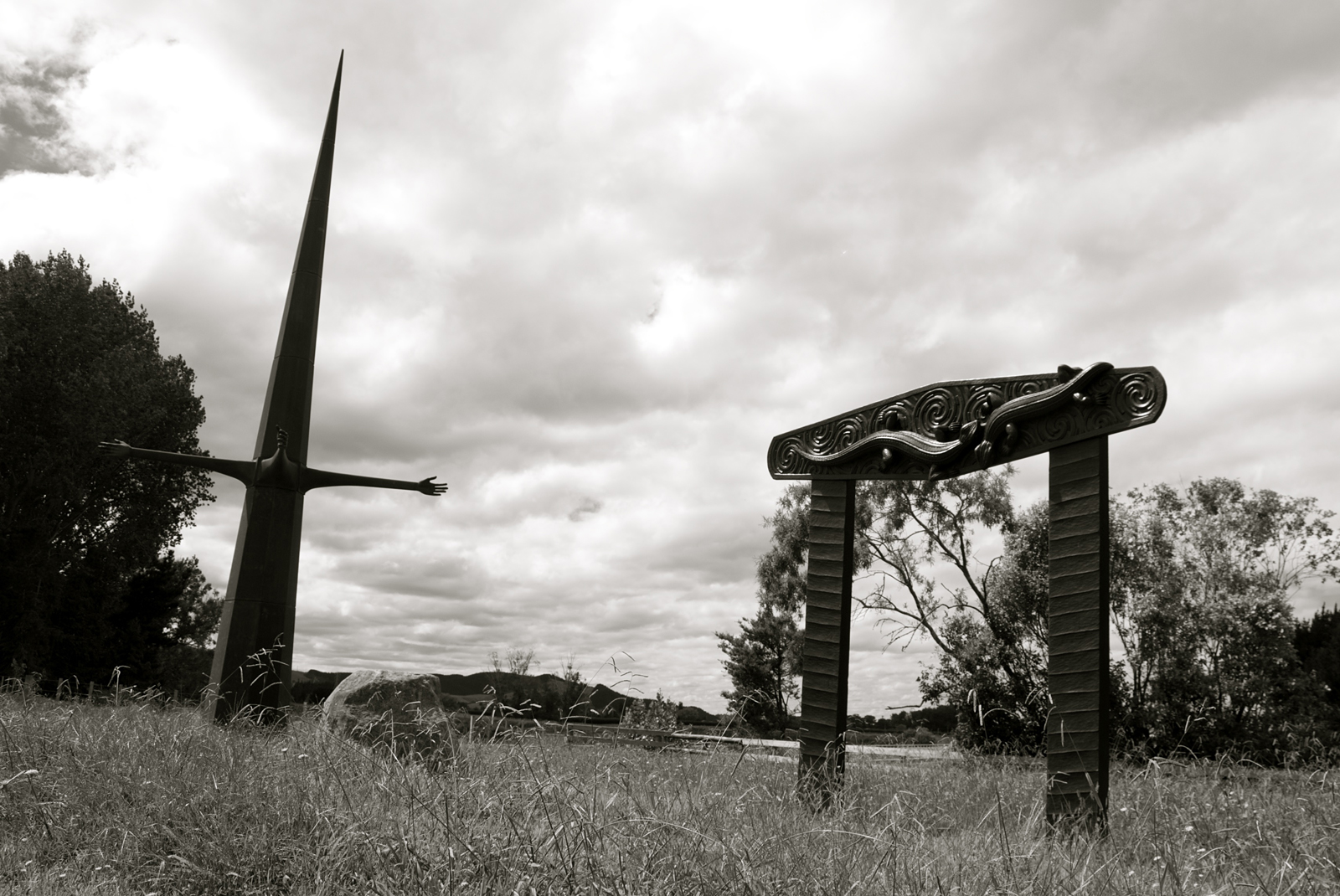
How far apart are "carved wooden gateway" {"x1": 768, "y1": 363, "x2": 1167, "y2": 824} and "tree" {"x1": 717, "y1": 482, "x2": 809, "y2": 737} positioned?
12.8 meters

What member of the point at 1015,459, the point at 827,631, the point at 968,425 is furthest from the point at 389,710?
the point at 1015,459

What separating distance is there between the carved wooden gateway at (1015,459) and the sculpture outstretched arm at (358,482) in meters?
5.04

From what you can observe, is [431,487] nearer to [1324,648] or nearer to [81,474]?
[81,474]

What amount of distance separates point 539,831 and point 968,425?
13.8 ft

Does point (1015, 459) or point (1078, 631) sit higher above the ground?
point (1015, 459)

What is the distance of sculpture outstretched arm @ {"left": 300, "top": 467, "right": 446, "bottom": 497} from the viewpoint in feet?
36.3

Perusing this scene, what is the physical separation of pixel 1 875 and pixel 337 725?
2.73m

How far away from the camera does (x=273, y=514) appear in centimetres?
1074

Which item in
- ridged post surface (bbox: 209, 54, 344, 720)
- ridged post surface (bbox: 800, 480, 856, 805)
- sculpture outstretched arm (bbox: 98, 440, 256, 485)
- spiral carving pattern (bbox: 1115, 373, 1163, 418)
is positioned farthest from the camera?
sculpture outstretched arm (bbox: 98, 440, 256, 485)

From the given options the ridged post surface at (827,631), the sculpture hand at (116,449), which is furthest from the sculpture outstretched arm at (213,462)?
the ridged post surface at (827,631)

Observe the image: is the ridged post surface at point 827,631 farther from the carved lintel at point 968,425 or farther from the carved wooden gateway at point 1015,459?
the carved lintel at point 968,425

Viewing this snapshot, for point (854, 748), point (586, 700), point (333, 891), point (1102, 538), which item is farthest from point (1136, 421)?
point (854, 748)

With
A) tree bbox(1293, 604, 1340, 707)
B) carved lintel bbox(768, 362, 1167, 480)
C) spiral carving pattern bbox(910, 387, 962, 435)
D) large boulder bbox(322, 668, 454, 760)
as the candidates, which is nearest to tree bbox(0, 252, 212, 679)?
large boulder bbox(322, 668, 454, 760)

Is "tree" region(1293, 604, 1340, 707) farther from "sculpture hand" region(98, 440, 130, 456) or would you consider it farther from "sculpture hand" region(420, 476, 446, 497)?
"sculpture hand" region(98, 440, 130, 456)
